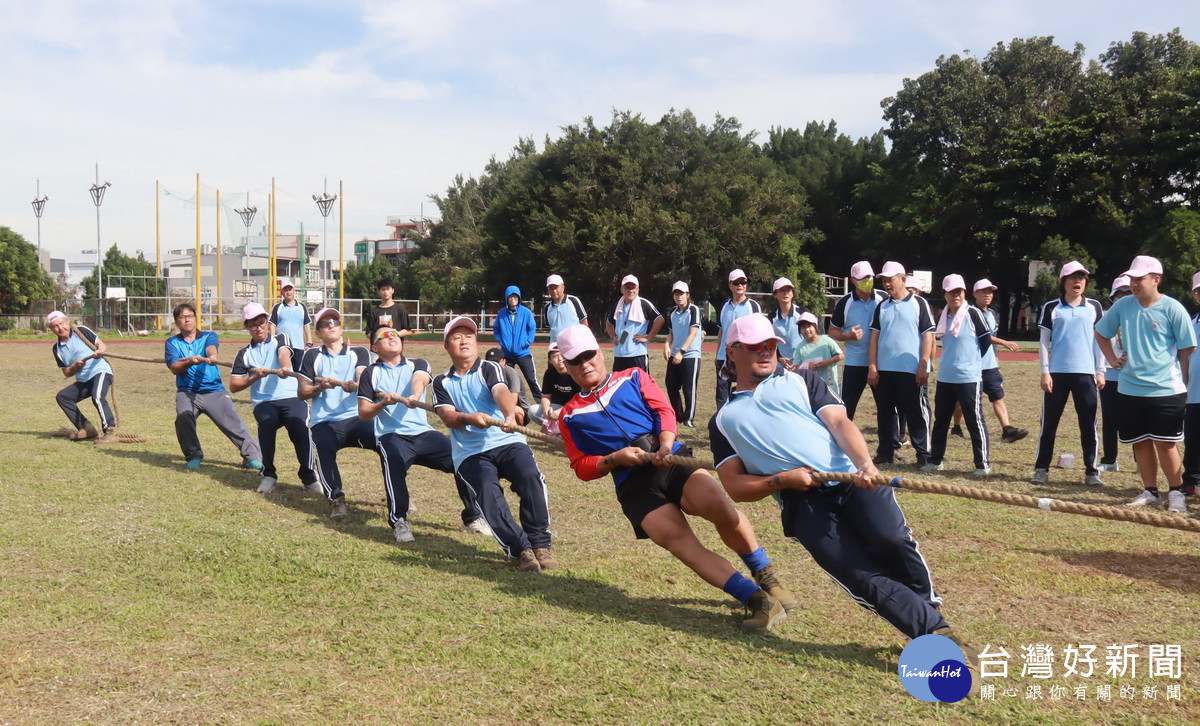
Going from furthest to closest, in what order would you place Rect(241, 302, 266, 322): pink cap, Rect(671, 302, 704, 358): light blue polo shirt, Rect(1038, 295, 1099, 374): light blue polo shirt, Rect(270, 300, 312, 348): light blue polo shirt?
Rect(270, 300, 312, 348): light blue polo shirt
Rect(671, 302, 704, 358): light blue polo shirt
Rect(241, 302, 266, 322): pink cap
Rect(1038, 295, 1099, 374): light blue polo shirt

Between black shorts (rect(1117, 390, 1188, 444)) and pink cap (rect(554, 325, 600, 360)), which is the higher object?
pink cap (rect(554, 325, 600, 360))

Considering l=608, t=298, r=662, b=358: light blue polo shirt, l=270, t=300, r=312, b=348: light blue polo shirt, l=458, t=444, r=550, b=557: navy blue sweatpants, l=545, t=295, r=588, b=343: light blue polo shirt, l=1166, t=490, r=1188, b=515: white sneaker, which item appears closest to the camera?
l=458, t=444, r=550, b=557: navy blue sweatpants

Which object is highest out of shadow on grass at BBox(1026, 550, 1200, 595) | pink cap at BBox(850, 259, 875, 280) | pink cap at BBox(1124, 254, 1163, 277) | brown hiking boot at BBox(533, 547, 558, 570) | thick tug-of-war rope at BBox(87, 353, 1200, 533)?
pink cap at BBox(850, 259, 875, 280)

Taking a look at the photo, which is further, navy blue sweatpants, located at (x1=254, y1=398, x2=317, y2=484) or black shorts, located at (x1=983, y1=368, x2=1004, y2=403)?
black shorts, located at (x1=983, y1=368, x2=1004, y2=403)

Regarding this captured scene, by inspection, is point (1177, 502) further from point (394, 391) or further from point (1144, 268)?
point (394, 391)

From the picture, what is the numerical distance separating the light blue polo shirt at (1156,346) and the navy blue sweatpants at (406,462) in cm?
517

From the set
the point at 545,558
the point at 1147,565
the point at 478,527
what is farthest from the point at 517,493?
the point at 1147,565

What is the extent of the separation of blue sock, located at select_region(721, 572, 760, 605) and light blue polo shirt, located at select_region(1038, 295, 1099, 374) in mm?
5233

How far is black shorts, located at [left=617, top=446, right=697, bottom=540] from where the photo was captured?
5.41 meters

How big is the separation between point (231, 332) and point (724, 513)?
1736 inches

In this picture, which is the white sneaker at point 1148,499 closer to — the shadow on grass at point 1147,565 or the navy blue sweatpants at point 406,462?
the shadow on grass at point 1147,565

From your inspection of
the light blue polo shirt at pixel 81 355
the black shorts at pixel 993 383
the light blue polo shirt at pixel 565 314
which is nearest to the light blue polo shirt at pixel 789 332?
the black shorts at pixel 993 383

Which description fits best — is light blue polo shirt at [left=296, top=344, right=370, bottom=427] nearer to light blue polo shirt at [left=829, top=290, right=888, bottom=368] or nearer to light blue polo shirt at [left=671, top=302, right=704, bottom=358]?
light blue polo shirt at [left=829, top=290, right=888, bottom=368]

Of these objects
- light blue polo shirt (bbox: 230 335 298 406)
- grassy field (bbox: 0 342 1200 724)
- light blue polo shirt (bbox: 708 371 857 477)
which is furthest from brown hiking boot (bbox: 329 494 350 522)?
light blue polo shirt (bbox: 708 371 857 477)
